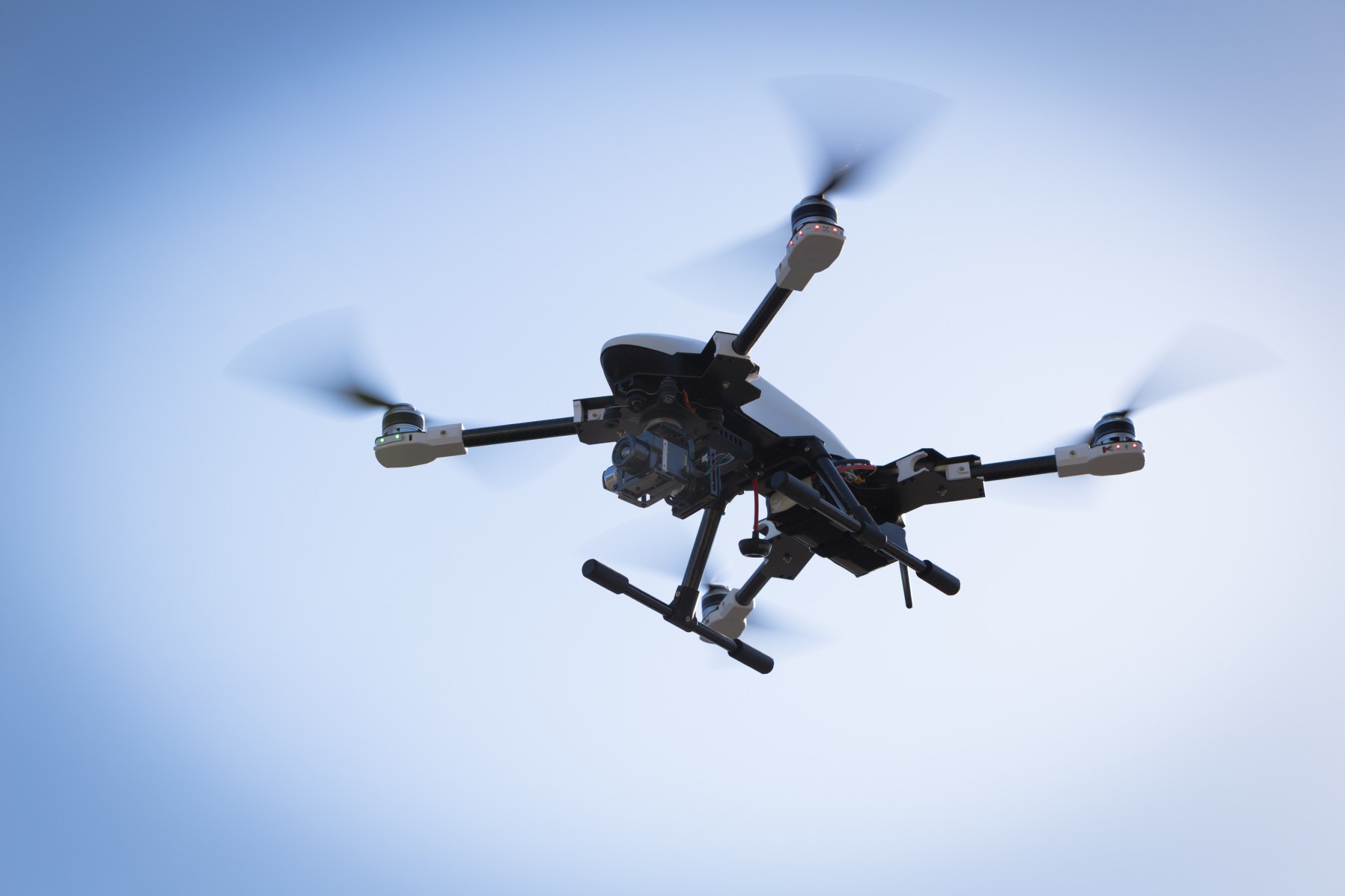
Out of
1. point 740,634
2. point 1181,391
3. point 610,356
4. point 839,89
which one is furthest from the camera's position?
point 740,634

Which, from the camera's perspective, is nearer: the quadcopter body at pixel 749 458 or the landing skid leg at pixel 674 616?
the landing skid leg at pixel 674 616

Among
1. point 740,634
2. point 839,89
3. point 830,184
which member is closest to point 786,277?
point 830,184

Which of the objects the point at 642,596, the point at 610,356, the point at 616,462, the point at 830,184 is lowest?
the point at 642,596

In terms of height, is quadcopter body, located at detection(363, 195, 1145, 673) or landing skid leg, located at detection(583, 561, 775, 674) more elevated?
quadcopter body, located at detection(363, 195, 1145, 673)

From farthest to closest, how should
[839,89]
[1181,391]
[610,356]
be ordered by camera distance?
1. [1181,391]
2. [610,356]
3. [839,89]

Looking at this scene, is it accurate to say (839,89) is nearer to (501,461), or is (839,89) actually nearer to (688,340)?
(688,340)

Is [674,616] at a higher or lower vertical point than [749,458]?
lower

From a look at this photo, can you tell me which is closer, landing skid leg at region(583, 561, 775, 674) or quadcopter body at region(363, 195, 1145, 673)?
landing skid leg at region(583, 561, 775, 674)

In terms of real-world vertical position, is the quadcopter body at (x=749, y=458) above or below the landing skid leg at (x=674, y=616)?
above
